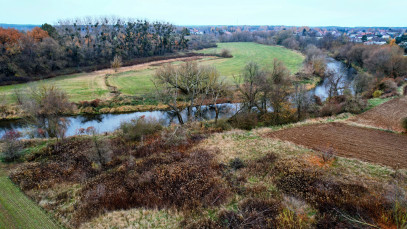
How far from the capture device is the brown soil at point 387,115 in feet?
77.5

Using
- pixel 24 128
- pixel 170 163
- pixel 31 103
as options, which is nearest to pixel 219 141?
pixel 170 163

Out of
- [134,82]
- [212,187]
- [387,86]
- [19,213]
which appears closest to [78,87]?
A: [134,82]

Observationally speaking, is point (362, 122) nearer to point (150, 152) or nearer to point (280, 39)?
point (150, 152)

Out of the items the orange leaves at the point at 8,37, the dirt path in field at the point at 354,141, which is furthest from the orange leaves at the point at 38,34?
the dirt path in field at the point at 354,141

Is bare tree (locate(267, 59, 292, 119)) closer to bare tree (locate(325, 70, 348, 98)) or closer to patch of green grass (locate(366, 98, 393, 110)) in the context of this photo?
bare tree (locate(325, 70, 348, 98))

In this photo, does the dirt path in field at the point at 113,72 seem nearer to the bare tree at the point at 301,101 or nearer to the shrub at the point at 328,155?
the bare tree at the point at 301,101

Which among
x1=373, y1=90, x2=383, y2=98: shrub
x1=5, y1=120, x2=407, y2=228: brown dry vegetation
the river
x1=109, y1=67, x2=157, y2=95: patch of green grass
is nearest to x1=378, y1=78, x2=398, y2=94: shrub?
x1=373, y1=90, x2=383, y2=98: shrub

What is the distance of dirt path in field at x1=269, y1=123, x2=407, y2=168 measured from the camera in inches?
663

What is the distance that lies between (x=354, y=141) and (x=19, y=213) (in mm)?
23665

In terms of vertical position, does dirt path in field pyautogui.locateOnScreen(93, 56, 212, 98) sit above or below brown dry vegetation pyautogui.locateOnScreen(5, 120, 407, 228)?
above

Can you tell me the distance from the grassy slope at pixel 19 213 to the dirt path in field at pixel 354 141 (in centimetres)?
1829

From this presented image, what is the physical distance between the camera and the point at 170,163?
16.8 metres

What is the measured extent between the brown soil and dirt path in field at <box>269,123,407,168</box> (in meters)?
2.90

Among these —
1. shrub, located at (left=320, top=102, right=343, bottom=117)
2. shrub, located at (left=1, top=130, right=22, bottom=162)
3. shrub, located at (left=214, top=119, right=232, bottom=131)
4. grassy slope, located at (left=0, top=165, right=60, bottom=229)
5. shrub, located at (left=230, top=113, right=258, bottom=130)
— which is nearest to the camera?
grassy slope, located at (left=0, top=165, right=60, bottom=229)
